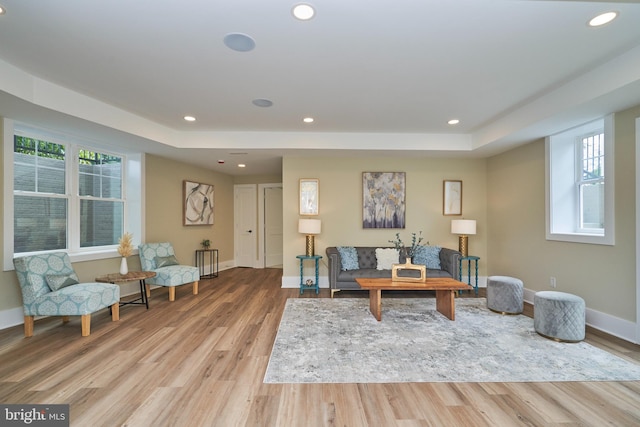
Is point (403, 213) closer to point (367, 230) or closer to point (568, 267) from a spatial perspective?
point (367, 230)

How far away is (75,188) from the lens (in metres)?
4.11

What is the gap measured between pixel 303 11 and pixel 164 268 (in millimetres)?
4186

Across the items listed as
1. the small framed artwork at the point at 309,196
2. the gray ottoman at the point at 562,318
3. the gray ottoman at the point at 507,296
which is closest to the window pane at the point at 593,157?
the gray ottoman at the point at 507,296

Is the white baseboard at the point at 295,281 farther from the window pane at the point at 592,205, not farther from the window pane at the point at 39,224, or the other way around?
the window pane at the point at 592,205

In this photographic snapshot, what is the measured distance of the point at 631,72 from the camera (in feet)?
7.82

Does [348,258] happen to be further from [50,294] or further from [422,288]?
[50,294]

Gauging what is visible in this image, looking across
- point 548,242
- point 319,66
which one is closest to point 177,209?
point 319,66

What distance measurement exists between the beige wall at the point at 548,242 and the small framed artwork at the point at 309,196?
3.28m

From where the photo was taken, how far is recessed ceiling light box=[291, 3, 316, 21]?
1.84 meters

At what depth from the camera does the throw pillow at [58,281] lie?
312cm

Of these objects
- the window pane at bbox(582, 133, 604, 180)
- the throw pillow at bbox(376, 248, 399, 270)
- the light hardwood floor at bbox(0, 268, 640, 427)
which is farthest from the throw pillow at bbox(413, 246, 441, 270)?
the window pane at bbox(582, 133, 604, 180)

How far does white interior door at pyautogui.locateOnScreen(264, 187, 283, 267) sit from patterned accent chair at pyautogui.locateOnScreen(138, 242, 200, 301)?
275 centimetres

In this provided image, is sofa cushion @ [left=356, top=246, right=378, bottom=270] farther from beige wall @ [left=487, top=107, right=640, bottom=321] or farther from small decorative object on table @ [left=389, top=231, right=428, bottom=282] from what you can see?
beige wall @ [left=487, top=107, right=640, bottom=321]

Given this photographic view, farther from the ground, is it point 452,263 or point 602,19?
point 602,19
